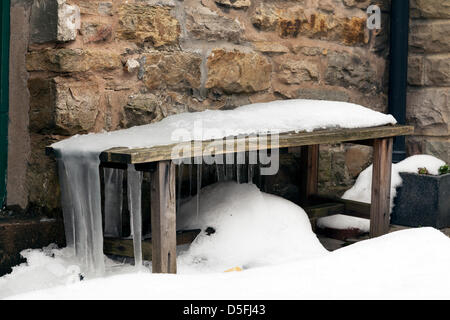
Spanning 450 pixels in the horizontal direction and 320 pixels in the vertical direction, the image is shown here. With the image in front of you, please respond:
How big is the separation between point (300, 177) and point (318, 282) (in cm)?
186

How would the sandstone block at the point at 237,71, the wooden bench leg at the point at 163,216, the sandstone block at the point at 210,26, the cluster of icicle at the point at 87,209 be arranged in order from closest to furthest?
the wooden bench leg at the point at 163,216 → the cluster of icicle at the point at 87,209 → the sandstone block at the point at 210,26 → the sandstone block at the point at 237,71

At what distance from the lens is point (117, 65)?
3154 millimetres

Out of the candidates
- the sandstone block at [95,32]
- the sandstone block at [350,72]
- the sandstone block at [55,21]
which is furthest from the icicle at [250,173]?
the sandstone block at [55,21]

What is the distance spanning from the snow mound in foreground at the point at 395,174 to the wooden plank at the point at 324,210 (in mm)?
390

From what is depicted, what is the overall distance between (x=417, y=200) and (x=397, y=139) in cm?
64

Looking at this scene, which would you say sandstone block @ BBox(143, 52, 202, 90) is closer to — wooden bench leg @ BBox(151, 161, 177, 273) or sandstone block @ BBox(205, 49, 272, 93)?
sandstone block @ BBox(205, 49, 272, 93)

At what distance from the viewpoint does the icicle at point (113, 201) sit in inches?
124

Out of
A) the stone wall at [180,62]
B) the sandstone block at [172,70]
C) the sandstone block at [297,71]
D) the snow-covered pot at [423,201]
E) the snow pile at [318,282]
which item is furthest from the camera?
the snow-covered pot at [423,201]

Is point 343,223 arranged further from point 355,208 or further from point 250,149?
point 250,149

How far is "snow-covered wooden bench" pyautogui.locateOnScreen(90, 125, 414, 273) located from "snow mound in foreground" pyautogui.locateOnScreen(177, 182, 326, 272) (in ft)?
1.25

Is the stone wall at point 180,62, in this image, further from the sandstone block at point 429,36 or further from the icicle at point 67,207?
the sandstone block at point 429,36

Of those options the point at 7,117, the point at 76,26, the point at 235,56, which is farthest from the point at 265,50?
the point at 7,117

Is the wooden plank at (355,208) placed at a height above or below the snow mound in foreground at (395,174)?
below

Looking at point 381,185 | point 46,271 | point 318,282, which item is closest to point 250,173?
point 381,185
